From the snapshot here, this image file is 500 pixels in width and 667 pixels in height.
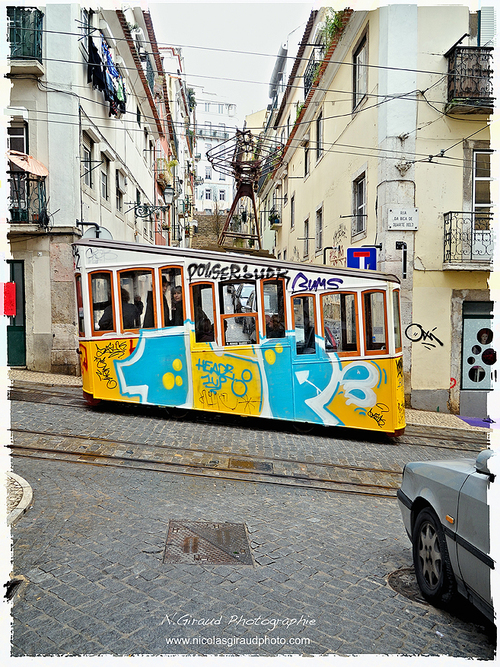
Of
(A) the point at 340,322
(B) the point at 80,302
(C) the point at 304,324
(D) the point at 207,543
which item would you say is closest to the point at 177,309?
(B) the point at 80,302

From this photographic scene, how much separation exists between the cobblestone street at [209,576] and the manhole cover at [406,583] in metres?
0.06

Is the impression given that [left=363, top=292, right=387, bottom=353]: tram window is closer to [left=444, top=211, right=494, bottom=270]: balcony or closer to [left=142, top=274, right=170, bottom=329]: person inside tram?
[left=142, top=274, right=170, bottom=329]: person inside tram

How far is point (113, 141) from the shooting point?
18234mm

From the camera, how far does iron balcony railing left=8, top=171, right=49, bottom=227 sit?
13.3 metres

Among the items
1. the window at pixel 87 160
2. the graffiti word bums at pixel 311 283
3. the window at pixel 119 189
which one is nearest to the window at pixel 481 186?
A: the graffiti word bums at pixel 311 283

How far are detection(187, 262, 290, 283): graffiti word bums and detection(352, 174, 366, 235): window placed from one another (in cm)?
600

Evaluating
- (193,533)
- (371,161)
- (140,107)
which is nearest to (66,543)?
(193,533)

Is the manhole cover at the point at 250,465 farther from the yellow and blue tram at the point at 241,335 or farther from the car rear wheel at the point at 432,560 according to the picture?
the car rear wheel at the point at 432,560

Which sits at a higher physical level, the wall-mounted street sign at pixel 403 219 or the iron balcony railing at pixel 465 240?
the wall-mounted street sign at pixel 403 219

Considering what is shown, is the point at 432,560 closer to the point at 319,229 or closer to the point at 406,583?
the point at 406,583

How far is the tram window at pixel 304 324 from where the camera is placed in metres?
9.27

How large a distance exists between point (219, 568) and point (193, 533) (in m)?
0.74

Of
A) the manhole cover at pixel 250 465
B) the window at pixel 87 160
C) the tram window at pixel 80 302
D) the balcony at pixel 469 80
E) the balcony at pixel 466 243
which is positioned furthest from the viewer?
the window at pixel 87 160

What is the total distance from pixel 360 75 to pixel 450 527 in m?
13.7
